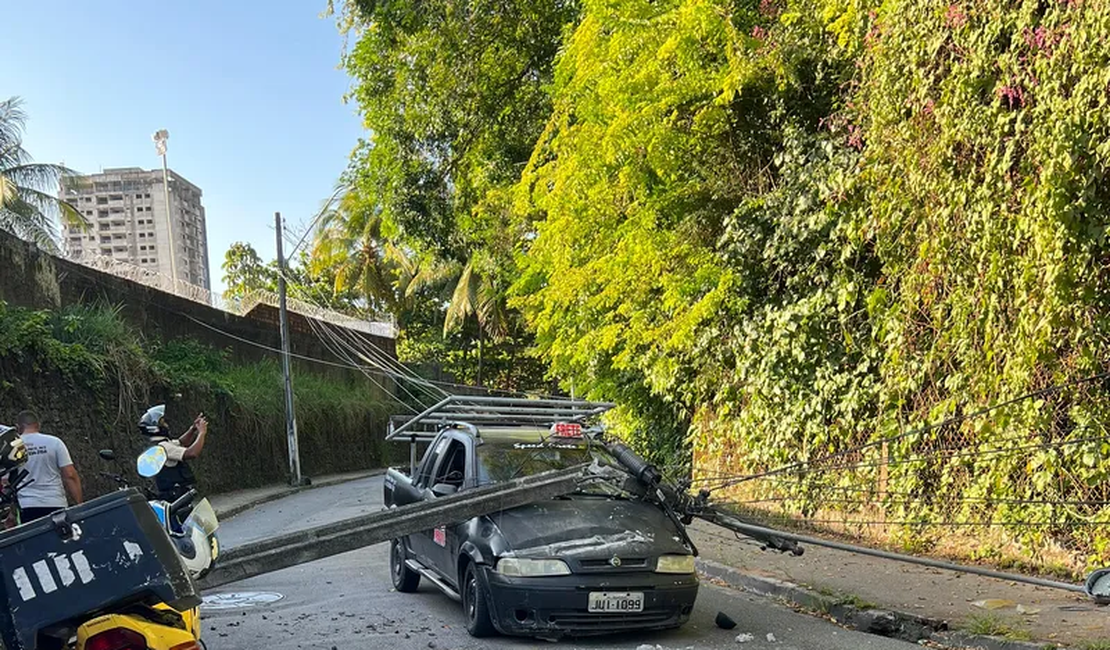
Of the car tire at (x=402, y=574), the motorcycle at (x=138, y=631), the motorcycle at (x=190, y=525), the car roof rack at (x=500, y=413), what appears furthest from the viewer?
the car roof rack at (x=500, y=413)

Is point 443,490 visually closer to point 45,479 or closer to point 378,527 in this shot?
point 378,527

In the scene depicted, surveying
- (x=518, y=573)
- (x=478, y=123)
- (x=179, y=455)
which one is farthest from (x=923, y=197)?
(x=478, y=123)

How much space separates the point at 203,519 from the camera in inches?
276

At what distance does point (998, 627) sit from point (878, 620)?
37.4 inches

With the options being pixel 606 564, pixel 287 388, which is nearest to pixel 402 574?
pixel 606 564

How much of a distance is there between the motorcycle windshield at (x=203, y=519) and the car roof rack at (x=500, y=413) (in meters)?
2.77

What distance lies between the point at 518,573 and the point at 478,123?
13.2m

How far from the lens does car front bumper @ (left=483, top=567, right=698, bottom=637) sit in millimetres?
6699

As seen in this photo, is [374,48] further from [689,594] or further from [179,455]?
[689,594]

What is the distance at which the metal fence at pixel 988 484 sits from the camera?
790 centimetres

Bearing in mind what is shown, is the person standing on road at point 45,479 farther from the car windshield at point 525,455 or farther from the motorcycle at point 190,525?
the car windshield at point 525,455

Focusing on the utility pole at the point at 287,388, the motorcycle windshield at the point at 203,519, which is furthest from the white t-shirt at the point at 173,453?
the utility pole at the point at 287,388

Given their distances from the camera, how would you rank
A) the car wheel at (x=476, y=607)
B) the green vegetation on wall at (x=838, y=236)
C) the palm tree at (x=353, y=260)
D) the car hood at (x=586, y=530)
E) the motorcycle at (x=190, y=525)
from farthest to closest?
the palm tree at (x=353, y=260)
the green vegetation on wall at (x=838, y=236)
the car wheel at (x=476, y=607)
the car hood at (x=586, y=530)
the motorcycle at (x=190, y=525)

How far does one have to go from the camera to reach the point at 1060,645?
6.24 meters
